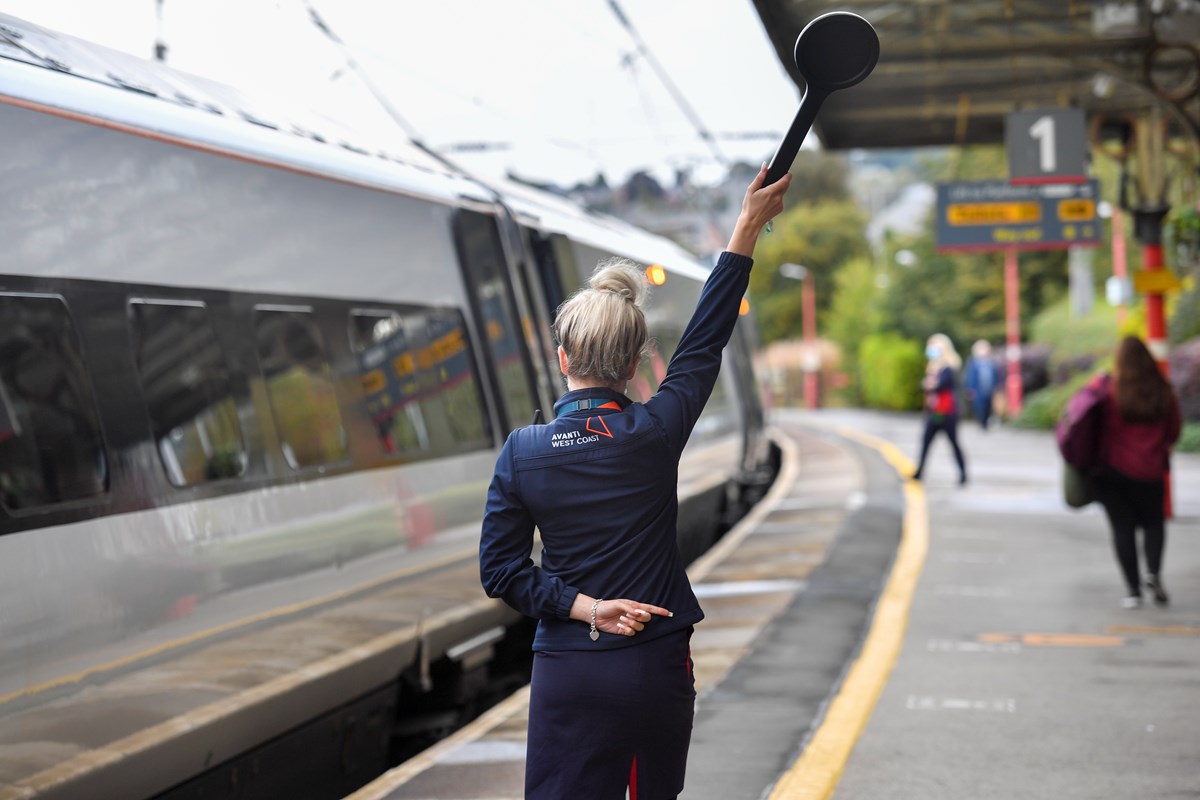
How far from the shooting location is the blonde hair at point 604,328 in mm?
2938

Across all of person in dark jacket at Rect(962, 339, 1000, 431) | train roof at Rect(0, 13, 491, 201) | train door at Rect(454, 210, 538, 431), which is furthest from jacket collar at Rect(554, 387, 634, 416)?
person in dark jacket at Rect(962, 339, 1000, 431)

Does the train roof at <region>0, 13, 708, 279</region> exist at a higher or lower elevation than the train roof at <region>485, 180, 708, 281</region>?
higher

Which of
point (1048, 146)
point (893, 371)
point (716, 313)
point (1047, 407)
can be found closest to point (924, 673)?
point (716, 313)

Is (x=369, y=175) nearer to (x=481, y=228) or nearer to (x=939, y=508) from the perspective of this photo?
(x=481, y=228)

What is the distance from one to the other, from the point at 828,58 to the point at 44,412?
2.58 meters

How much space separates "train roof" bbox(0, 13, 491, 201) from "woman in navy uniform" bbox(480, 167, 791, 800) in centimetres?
220

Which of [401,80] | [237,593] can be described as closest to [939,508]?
[401,80]

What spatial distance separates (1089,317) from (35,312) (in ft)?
112

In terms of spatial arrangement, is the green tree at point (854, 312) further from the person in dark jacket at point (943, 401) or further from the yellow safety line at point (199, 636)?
the yellow safety line at point (199, 636)

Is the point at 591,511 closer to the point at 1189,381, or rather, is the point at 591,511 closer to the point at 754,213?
the point at 754,213

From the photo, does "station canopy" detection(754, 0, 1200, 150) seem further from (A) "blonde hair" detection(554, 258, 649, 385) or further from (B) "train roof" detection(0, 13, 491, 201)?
(A) "blonde hair" detection(554, 258, 649, 385)

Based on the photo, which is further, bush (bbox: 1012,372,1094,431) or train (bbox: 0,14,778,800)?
bush (bbox: 1012,372,1094,431)

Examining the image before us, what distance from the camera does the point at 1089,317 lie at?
35812 millimetres

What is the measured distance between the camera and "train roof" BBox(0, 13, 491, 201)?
452 cm
